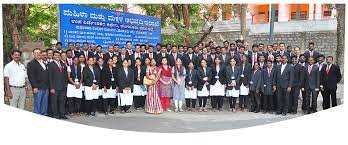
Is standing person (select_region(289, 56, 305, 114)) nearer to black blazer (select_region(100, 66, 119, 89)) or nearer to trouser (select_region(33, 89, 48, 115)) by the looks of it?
black blazer (select_region(100, 66, 119, 89))

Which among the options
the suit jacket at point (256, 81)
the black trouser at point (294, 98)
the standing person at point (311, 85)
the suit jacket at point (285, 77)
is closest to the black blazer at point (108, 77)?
the suit jacket at point (256, 81)

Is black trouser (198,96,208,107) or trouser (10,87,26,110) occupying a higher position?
trouser (10,87,26,110)

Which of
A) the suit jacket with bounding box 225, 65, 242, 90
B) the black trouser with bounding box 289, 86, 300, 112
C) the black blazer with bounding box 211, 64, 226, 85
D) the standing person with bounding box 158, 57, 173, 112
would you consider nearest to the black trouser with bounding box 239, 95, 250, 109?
the suit jacket with bounding box 225, 65, 242, 90

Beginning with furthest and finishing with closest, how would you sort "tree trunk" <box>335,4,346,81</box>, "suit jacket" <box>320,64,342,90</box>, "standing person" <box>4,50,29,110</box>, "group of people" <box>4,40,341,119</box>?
"tree trunk" <box>335,4,346,81</box> < "suit jacket" <box>320,64,342,90</box> < "group of people" <box>4,40,341,119</box> < "standing person" <box>4,50,29,110</box>

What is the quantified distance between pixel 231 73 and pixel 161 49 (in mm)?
1455

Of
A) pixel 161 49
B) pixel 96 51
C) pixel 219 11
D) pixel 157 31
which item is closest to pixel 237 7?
pixel 219 11

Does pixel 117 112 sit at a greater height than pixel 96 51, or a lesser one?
lesser

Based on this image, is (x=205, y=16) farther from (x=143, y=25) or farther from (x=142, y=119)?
(x=142, y=119)

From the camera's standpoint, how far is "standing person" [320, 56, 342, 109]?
7.30 metres

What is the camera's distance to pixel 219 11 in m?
13.5

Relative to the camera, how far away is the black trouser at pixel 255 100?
25.5ft

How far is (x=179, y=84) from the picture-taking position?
787cm

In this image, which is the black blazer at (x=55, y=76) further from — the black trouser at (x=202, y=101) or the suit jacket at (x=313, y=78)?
the suit jacket at (x=313, y=78)

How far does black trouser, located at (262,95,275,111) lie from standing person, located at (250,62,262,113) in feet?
0.33
